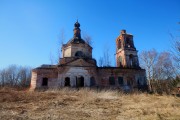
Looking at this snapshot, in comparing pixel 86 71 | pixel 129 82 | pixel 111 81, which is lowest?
pixel 129 82

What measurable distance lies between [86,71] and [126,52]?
8508mm

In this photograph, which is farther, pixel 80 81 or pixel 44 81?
pixel 80 81

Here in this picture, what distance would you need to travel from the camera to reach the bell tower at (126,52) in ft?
90.1

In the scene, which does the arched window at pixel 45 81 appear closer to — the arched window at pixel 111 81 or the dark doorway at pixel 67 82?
the dark doorway at pixel 67 82

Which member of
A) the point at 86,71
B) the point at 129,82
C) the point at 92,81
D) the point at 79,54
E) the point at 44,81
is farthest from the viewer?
the point at 79,54

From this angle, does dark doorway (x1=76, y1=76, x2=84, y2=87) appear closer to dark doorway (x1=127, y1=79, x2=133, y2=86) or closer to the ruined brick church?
the ruined brick church

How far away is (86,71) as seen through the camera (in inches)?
915

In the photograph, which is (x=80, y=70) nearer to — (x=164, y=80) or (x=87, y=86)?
(x=87, y=86)

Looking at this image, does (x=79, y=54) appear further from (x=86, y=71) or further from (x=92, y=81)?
(x=92, y=81)

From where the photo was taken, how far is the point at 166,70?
31844 millimetres

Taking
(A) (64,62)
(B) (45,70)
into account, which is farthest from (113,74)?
(B) (45,70)

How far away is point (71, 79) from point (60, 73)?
1.73m

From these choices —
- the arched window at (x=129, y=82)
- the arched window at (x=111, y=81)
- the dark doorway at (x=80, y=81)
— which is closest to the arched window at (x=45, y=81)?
the dark doorway at (x=80, y=81)

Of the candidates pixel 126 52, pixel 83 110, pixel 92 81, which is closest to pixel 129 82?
pixel 126 52
